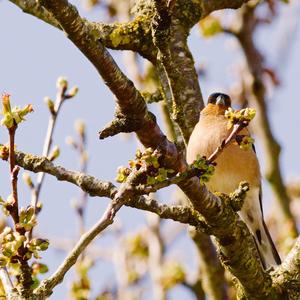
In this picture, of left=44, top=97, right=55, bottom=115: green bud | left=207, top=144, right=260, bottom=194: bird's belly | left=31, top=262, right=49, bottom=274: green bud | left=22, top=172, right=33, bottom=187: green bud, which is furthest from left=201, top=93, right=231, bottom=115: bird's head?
left=31, top=262, right=49, bottom=274: green bud

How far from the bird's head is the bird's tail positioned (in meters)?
1.09

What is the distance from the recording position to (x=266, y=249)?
3951 millimetres

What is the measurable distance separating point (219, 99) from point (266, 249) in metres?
1.67

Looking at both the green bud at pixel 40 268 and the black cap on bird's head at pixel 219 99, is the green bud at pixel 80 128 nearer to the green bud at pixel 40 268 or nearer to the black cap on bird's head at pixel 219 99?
the black cap on bird's head at pixel 219 99

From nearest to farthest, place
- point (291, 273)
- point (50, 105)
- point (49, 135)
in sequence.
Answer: point (291, 273) → point (49, 135) → point (50, 105)

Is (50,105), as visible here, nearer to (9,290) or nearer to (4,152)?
(4,152)

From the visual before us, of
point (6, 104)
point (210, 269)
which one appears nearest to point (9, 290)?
point (6, 104)

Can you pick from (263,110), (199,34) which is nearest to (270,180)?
(263,110)

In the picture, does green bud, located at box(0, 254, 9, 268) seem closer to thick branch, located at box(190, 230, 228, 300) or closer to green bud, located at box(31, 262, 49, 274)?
green bud, located at box(31, 262, 49, 274)

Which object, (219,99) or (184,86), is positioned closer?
(184,86)


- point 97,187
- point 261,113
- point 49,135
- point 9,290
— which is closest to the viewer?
point 9,290

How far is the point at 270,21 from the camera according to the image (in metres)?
6.04

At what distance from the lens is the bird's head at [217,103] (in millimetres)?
5080

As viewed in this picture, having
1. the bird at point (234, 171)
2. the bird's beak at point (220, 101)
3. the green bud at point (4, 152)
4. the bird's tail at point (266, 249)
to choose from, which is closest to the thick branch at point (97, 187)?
the green bud at point (4, 152)
